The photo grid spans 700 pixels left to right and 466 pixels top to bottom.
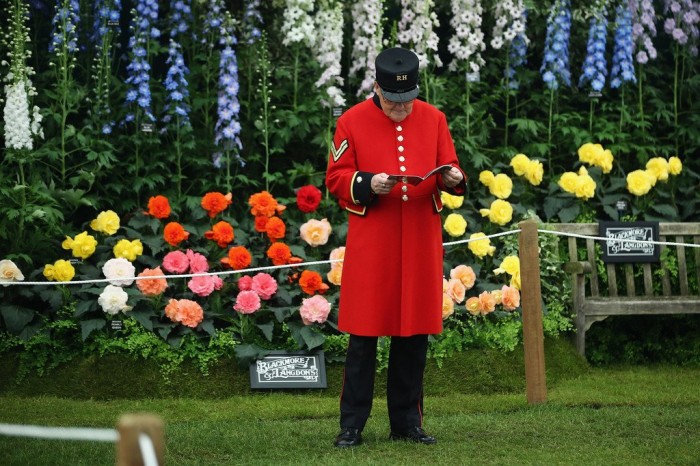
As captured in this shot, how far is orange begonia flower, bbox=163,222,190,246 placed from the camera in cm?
705

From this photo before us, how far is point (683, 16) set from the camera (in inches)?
350

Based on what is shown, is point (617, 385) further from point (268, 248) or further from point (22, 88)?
point (22, 88)

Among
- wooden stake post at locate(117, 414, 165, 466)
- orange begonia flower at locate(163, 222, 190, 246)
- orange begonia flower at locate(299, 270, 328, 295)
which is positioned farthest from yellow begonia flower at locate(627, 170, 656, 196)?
wooden stake post at locate(117, 414, 165, 466)

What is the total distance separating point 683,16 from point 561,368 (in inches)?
132

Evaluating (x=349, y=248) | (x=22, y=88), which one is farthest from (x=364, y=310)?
(x=22, y=88)

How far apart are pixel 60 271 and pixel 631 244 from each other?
3.71 meters

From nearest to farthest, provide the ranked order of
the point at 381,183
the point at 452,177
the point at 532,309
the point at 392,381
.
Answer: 1. the point at 381,183
2. the point at 452,177
3. the point at 392,381
4. the point at 532,309

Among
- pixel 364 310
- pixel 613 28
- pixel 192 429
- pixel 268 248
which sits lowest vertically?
pixel 192 429

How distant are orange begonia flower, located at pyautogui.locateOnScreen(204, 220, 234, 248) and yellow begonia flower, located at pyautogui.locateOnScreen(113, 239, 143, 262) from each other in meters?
0.46

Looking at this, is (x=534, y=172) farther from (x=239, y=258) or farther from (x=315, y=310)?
(x=239, y=258)

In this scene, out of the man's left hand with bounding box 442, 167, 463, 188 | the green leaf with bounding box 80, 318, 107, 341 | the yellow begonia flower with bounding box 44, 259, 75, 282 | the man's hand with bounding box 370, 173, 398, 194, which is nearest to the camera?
the man's hand with bounding box 370, 173, 398, 194

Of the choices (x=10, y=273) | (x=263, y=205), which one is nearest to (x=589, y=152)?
(x=263, y=205)

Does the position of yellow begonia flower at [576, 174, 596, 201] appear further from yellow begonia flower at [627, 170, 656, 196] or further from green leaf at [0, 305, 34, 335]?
green leaf at [0, 305, 34, 335]

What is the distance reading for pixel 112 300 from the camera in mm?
6566
